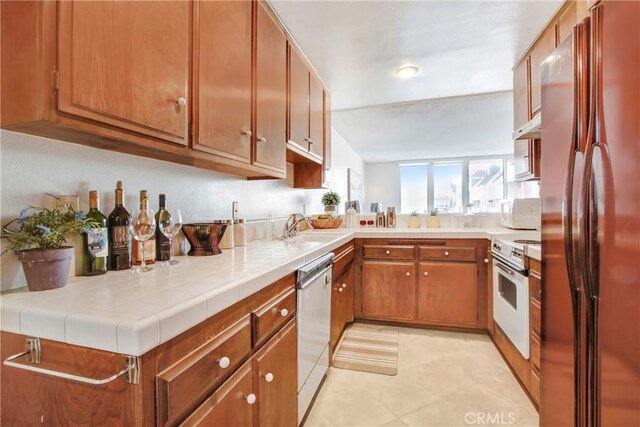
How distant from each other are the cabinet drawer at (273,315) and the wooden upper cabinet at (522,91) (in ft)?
7.53

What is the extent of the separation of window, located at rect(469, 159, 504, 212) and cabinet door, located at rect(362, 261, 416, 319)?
15.9 ft

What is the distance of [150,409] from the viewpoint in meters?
0.60

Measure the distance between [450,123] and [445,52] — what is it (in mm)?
2195

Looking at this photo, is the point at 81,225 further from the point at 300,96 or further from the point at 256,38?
the point at 300,96

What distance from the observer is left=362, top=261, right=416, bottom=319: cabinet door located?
2721mm

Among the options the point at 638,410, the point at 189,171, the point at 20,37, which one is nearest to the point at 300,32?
the point at 189,171

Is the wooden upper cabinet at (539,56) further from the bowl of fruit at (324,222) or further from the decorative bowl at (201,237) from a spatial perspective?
the decorative bowl at (201,237)

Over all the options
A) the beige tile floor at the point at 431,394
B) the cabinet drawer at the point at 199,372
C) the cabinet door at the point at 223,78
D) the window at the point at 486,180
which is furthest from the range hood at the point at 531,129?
the window at the point at 486,180

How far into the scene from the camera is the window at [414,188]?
7180 millimetres

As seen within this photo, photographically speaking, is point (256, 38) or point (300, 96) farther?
point (300, 96)

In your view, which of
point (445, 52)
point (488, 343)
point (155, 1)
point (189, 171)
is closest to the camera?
point (155, 1)

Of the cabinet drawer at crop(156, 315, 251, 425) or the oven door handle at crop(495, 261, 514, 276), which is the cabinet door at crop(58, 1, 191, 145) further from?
the oven door handle at crop(495, 261, 514, 276)

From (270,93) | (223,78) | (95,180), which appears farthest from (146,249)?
A: (270,93)

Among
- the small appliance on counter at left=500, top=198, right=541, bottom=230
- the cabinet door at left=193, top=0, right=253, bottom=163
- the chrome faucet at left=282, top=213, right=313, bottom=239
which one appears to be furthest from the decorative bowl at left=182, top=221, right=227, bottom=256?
the small appliance on counter at left=500, top=198, right=541, bottom=230
